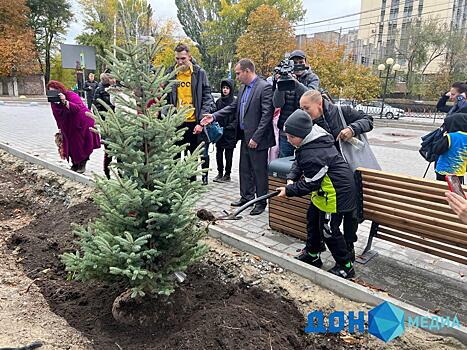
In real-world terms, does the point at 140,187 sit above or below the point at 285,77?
below

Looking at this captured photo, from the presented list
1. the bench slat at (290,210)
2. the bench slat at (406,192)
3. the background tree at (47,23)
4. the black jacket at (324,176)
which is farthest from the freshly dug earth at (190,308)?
the background tree at (47,23)

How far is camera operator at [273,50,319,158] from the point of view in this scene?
4.70 metres

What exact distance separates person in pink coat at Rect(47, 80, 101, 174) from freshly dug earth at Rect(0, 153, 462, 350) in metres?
2.62

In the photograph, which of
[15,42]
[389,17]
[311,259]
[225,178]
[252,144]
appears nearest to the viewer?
[311,259]

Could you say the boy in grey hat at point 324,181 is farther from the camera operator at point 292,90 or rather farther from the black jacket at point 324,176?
the camera operator at point 292,90

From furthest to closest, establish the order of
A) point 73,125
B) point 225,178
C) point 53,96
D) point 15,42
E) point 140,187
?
point 15,42
point 225,178
point 73,125
point 53,96
point 140,187

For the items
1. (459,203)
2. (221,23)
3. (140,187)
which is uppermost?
(221,23)

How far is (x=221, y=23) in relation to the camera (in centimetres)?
4516

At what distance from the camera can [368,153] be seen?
154 inches

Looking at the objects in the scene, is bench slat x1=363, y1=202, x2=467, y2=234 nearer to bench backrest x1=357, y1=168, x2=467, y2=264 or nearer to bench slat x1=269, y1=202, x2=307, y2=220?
bench backrest x1=357, y1=168, x2=467, y2=264

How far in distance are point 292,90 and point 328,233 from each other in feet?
6.84

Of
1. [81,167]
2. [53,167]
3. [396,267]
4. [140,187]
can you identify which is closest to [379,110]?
[81,167]

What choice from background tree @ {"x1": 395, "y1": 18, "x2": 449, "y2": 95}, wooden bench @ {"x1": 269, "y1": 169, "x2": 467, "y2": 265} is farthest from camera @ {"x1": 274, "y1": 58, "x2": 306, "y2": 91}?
background tree @ {"x1": 395, "y1": 18, "x2": 449, "y2": 95}

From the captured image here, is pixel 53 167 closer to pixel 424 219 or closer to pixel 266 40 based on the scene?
pixel 424 219
